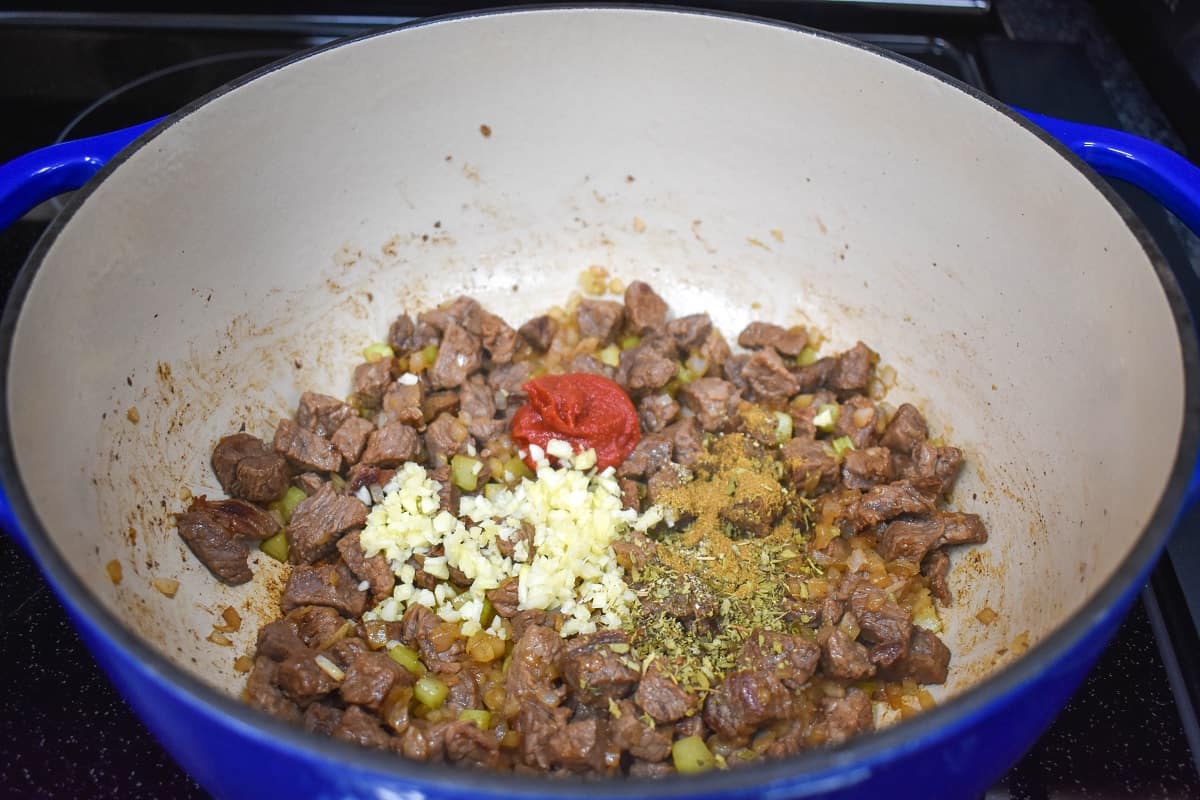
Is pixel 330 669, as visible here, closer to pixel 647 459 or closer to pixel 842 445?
pixel 647 459

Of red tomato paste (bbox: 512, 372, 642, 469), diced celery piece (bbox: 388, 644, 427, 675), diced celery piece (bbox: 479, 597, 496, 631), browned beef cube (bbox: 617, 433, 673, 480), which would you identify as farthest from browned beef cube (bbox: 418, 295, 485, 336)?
diced celery piece (bbox: 388, 644, 427, 675)

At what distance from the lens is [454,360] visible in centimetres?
279

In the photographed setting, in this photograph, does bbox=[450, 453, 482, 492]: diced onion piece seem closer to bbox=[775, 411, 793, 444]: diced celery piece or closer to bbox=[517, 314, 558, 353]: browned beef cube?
bbox=[517, 314, 558, 353]: browned beef cube

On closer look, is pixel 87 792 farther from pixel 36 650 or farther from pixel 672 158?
pixel 672 158

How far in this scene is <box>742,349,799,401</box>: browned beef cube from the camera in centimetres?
274

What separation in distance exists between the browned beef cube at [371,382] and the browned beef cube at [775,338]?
40.5 inches

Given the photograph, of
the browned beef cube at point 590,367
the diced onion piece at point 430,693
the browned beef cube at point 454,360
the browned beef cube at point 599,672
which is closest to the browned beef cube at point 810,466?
the browned beef cube at point 590,367

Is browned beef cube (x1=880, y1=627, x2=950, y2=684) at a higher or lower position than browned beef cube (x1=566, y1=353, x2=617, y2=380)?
lower

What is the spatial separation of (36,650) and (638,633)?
132 centimetres

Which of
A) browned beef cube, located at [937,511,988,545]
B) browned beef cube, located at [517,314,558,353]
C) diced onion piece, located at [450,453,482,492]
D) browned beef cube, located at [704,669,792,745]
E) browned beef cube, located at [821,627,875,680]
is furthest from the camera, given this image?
browned beef cube, located at [517,314,558,353]

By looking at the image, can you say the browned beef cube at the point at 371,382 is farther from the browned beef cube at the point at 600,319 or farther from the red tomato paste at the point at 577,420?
the browned beef cube at the point at 600,319

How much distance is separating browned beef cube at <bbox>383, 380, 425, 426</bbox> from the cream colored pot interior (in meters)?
0.19

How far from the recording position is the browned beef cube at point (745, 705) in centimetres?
202

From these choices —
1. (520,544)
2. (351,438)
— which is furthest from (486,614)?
(351,438)
